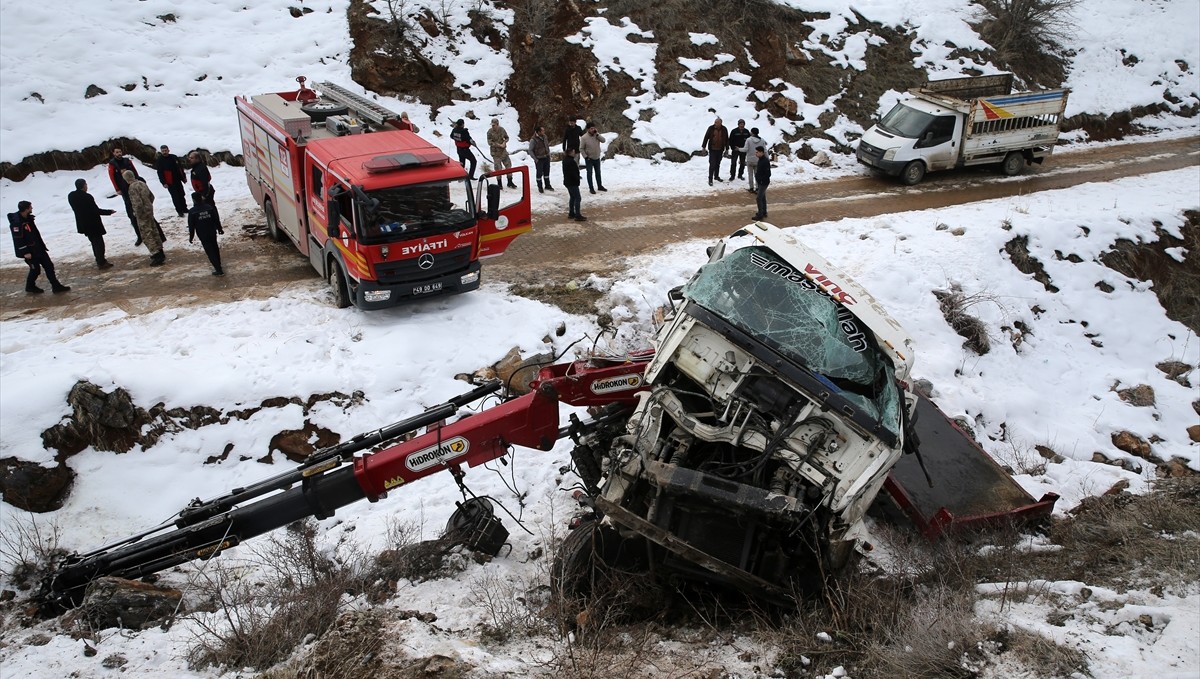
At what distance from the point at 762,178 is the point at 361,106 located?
715cm

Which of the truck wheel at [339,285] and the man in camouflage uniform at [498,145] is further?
the man in camouflage uniform at [498,145]

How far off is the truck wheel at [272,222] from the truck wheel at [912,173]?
42.0 feet

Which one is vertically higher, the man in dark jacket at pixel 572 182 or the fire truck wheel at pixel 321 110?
the fire truck wheel at pixel 321 110

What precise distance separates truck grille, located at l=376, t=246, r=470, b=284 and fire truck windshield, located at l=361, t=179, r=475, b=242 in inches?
12.7

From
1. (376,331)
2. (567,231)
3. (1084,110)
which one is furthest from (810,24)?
(376,331)

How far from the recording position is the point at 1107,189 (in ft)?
55.7

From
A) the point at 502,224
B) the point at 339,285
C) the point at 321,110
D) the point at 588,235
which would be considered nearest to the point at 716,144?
the point at 588,235

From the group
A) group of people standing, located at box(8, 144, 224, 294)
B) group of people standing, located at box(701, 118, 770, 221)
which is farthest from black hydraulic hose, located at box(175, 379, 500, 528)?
group of people standing, located at box(701, 118, 770, 221)

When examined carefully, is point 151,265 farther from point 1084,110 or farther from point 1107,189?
point 1084,110

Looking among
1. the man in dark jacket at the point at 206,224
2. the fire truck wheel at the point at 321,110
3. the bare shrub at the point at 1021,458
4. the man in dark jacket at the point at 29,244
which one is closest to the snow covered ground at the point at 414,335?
the bare shrub at the point at 1021,458

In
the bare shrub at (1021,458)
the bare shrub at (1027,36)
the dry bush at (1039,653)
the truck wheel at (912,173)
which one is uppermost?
the bare shrub at (1027,36)

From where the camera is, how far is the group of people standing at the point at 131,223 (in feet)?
36.3

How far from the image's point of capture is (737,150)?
16.8m

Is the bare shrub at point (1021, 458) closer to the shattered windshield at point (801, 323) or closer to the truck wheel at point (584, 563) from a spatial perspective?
the shattered windshield at point (801, 323)
